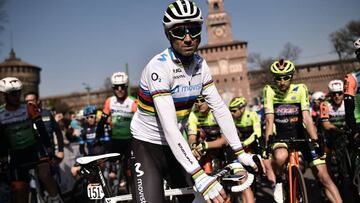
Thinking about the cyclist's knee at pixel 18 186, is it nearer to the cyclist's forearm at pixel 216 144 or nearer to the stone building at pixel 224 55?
the cyclist's forearm at pixel 216 144

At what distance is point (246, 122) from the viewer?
705 cm

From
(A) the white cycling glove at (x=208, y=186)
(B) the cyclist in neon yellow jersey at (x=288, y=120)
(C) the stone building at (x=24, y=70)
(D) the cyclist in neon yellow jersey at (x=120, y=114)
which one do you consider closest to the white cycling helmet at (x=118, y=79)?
(D) the cyclist in neon yellow jersey at (x=120, y=114)

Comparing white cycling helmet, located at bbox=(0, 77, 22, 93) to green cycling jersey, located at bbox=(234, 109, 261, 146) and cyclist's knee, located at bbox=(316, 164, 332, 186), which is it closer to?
green cycling jersey, located at bbox=(234, 109, 261, 146)

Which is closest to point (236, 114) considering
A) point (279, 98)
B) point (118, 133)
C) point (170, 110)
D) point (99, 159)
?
point (279, 98)

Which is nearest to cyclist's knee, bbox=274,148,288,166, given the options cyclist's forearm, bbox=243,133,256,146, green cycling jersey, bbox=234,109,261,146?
cyclist's forearm, bbox=243,133,256,146

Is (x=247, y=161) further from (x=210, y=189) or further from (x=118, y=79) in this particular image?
(x=118, y=79)

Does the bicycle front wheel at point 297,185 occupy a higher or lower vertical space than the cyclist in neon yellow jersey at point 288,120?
lower

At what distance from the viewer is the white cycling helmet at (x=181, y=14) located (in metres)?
2.88

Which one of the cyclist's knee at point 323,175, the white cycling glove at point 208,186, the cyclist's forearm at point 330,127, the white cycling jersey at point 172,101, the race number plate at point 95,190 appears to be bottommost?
the cyclist's knee at point 323,175

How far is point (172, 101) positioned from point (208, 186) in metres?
0.73

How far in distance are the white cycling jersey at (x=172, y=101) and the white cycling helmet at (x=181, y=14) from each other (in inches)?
10.3

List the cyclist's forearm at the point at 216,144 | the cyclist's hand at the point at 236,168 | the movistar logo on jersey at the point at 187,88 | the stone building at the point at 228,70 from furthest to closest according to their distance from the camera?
1. the stone building at the point at 228,70
2. the cyclist's forearm at the point at 216,144
3. the movistar logo on jersey at the point at 187,88
4. the cyclist's hand at the point at 236,168

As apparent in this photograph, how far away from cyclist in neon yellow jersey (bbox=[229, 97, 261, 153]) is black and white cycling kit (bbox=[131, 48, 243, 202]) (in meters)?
3.76

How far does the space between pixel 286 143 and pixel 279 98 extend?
0.73m
